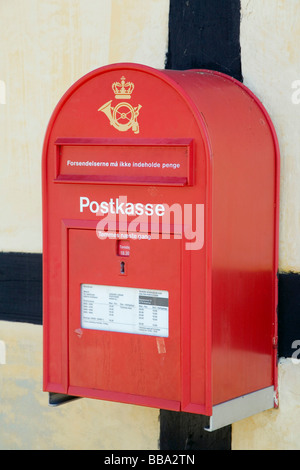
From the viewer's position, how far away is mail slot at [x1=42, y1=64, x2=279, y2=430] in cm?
234

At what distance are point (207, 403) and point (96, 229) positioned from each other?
0.65 m

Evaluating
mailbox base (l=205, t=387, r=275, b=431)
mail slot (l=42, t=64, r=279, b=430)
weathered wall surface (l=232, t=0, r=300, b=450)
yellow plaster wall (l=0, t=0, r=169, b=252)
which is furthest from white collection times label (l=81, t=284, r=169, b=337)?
yellow plaster wall (l=0, t=0, r=169, b=252)

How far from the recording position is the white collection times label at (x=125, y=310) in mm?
2439

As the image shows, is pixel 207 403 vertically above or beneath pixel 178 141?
beneath

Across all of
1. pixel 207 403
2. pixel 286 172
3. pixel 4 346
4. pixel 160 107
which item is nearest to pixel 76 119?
pixel 160 107

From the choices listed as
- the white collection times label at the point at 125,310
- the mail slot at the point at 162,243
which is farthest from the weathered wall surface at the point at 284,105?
the white collection times label at the point at 125,310

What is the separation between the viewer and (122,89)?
2.42 meters

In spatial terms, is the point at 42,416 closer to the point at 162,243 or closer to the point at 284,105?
the point at 162,243

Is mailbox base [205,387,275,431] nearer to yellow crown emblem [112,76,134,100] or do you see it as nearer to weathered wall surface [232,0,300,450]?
weathered wall surface [232,0,300,450]

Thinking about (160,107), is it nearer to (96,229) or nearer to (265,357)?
(96,229)

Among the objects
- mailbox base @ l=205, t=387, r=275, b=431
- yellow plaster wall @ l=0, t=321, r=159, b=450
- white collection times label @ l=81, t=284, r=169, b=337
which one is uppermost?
white collection times label @ l=81, t=284, r=169, b=337

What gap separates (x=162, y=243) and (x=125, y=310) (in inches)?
10.8

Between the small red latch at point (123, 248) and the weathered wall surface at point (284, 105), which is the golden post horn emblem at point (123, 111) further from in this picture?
the weathered wall surface at point (284, 105)
